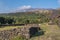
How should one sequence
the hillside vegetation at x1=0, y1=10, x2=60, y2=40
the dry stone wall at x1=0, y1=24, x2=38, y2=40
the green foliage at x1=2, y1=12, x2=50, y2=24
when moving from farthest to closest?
the green foliage at x1=2, y1=12, x2=50, y2=24, the dry stone wall at x1=0, y1=24, x2=38, y2=40, the hillside vegetation at x1=0, y1=10, x2=60, y2=40

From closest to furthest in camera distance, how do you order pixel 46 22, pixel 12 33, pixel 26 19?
1. pixel 12 33
2. pixel 46 22
3. pixel 26 19

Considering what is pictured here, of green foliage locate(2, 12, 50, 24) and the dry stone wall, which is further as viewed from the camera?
green foliage locate(2, 12, 50, 24)

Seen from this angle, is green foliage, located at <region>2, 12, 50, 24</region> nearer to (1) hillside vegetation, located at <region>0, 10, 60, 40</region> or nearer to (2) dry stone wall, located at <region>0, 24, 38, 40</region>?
(1) hillside vegetation, located at <region>0, 10, 60, 40</region>

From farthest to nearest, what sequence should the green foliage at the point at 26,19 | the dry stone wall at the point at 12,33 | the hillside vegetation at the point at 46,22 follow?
1. the green foliage at the point at 26,19
2. the dry stone wall at the point at 12,33
3. the hillside vegetation at the point at 46,22

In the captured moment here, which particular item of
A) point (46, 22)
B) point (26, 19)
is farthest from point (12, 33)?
point (26, 19)

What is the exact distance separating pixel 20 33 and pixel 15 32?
56cm

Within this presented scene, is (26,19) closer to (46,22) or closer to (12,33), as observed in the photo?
(46,22)

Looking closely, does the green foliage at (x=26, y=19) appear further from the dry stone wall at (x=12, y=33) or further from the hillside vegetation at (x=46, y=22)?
the dry stone wall at (x=12, y=33)

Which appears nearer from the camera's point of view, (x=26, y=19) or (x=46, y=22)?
(x=46, y=22)

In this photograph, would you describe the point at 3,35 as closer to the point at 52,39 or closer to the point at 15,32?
the point at 15,32

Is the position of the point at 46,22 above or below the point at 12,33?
below

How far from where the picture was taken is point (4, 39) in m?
20.3

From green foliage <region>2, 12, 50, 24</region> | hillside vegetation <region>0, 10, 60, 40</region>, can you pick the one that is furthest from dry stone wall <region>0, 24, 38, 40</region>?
green foliage <region>2, 12, 50, 24</region>

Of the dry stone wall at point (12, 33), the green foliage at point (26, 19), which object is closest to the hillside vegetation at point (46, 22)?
the green foliage at point (26, 19)
